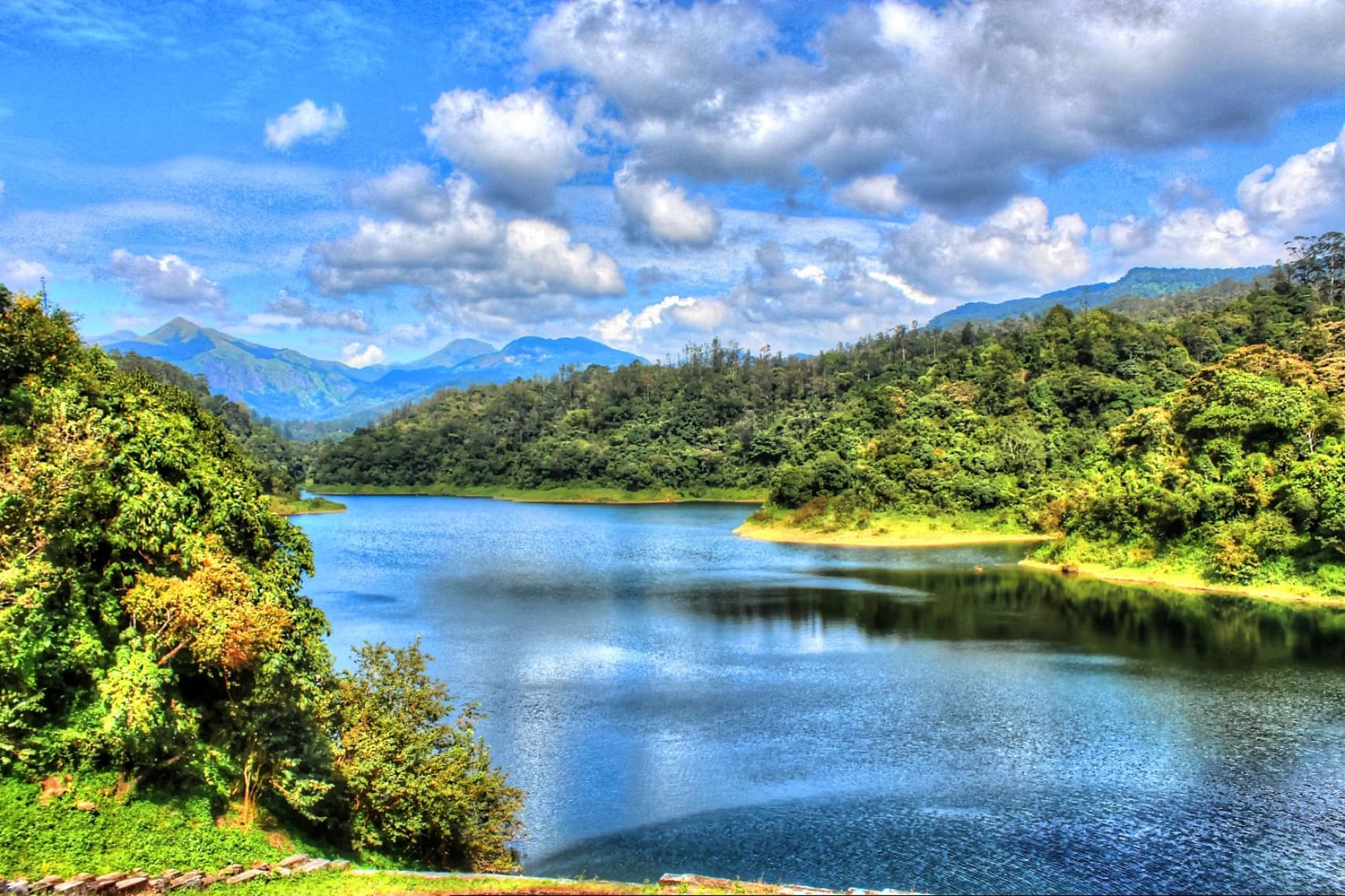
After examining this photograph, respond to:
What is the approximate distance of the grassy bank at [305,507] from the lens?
4974 inches

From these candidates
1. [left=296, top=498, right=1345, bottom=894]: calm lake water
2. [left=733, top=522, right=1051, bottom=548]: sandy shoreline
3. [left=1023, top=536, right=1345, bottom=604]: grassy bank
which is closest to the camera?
[left=296, top=498, right=1345, bottom=894]: calm lake water

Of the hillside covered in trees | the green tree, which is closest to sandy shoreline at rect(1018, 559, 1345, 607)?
the green tree

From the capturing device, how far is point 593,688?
117 feet

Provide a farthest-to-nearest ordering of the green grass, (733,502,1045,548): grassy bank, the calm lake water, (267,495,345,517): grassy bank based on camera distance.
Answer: (267,495,345,517): grassy bank < (733,502,1045,548): grassy bank < the calm lake water < the green grass

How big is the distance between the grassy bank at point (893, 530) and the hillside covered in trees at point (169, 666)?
67739mm

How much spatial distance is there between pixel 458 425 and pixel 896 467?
11169cm

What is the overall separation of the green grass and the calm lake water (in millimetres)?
7701

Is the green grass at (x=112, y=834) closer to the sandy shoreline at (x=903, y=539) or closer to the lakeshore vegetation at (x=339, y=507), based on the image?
the lakeshore vegetation at (x=339, y=507)

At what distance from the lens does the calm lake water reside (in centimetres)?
2211

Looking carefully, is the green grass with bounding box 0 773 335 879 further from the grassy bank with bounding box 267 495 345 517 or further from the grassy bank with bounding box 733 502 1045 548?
the grassy bank with bounding box 267 495 345 517

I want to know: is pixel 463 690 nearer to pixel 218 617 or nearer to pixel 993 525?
pixel 218 617

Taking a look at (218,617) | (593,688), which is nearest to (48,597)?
(218,617)

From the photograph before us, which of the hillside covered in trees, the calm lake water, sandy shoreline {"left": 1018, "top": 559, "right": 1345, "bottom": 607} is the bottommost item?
the calm lake water

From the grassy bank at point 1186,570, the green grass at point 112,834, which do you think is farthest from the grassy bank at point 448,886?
the grassy bank at point 1186,570
